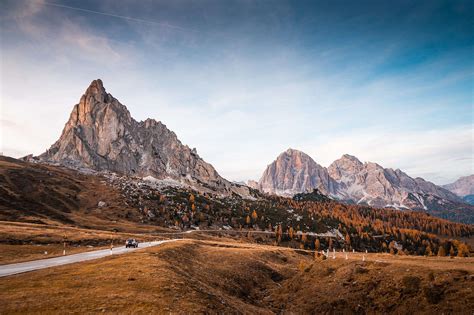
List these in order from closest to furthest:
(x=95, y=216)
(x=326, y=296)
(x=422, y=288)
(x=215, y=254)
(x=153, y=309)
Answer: (x=153, y=309) → (x=422, y=288) → (x=326, y=296) → (x=215, y=254) → (x=95, y=216)

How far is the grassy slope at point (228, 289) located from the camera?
76.6ft

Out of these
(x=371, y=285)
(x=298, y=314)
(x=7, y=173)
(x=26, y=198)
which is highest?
(x=7, y=173)

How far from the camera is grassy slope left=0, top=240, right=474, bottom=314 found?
23359 mm

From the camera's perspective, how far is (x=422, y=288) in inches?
1150

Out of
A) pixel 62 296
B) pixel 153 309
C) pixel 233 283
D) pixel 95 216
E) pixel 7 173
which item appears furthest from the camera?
pixel 7 173

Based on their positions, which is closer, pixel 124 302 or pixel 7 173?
pixel 124 302

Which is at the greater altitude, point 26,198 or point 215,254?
point 26,198

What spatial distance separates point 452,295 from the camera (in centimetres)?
2639

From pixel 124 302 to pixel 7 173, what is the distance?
21662 cm

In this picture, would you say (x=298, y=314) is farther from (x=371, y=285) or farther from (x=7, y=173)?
(x=7, y=173)

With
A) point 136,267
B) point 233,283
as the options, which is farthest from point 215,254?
point 136,267

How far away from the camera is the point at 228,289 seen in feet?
135

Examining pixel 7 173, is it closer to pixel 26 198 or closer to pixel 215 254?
pixel 26 198

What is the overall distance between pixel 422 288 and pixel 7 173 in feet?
762
